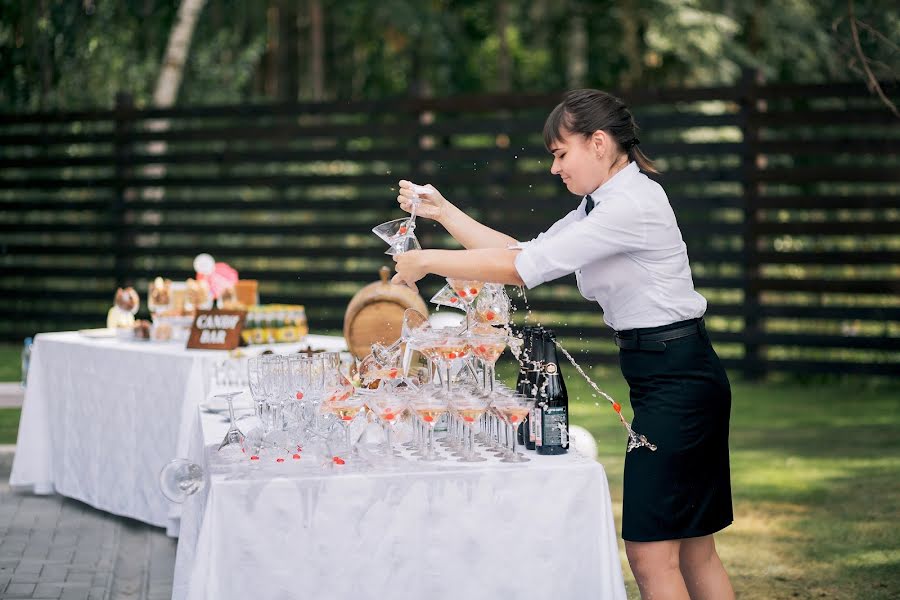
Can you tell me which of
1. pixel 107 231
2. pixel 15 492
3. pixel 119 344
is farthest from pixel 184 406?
pixel 107 231

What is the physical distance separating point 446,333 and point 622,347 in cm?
40

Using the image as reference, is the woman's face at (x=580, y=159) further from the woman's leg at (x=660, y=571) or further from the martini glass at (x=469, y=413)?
the woman's leg at (x=660, y=571)

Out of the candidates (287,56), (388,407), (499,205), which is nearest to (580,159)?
(388,407)

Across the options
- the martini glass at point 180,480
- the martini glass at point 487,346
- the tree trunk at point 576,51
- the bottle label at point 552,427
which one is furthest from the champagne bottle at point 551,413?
the tree trunk at point 576,51

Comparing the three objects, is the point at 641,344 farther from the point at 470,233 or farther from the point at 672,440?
the point at 470,233

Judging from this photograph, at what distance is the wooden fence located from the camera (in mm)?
8570

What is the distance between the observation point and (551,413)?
2680 millimetres

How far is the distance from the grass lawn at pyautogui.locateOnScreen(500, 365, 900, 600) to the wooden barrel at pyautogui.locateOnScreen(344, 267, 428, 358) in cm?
120

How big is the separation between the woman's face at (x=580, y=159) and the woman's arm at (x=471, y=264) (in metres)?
0.22

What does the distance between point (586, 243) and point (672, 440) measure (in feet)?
1.56

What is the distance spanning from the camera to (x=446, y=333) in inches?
109

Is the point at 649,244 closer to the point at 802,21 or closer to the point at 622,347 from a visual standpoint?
the point at 622,347

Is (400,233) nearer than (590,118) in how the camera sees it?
No

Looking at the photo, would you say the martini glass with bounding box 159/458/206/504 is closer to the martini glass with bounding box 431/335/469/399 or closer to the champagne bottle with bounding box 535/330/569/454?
the martini glass with bounding box 431/335/469/399
